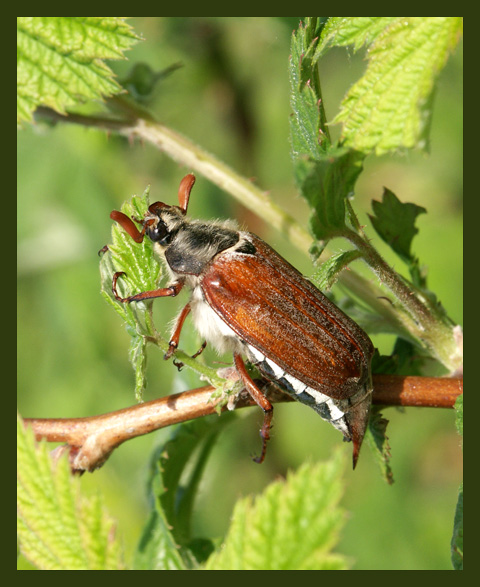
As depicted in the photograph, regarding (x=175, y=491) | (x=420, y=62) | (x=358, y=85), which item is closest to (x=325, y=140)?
(x=358, y=85)

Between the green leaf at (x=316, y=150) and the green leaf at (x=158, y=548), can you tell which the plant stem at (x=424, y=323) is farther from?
the green leaf at (x=158, y=548)

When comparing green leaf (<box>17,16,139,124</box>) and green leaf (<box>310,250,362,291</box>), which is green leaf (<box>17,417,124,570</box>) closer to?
green leaf (<box>310,250,362,291</box>)

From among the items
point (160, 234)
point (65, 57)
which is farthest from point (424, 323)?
point (65, 57)

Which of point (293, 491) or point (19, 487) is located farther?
point (19, 487)

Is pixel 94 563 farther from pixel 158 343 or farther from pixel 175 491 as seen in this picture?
pixel 175 491

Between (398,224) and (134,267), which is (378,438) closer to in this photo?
(398,224)

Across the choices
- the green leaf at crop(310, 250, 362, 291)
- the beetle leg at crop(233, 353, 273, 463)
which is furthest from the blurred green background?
the green leaf at crop(310, 250, 362, 291)
